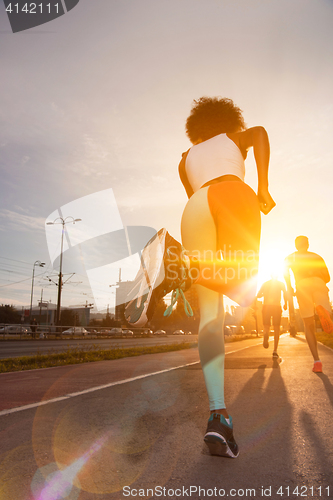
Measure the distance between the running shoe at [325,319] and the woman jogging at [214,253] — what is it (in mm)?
2641

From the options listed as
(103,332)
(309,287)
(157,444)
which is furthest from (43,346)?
(103,332)

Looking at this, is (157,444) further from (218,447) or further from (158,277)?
(158,277)

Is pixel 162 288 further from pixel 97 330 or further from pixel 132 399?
pixel 97 330

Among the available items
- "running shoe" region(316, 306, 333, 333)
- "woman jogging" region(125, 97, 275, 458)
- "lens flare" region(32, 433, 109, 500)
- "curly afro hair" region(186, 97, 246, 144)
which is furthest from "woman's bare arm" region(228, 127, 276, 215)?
"running shoe" region(316, 306, 333, 333)

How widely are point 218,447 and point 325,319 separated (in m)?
3.30

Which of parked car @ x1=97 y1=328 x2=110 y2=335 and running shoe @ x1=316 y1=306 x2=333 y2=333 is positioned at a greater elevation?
running shoe @ x1=316 y1=306 x2=333 y2=333

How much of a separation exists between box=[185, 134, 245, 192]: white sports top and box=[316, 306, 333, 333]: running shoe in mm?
2854

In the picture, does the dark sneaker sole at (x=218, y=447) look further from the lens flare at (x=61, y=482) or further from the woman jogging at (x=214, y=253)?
the lens flare at (x=61, y=482)

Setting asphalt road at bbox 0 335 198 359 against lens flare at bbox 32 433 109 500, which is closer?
lens flare at bbox 32 433 109 500

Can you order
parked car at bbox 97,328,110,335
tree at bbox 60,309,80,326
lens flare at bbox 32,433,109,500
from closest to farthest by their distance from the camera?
1. lens flare at bbox 32,433,109,500
2. parked car at bbox 97,328,110,335
3. tree at bbox 60,309,80,326

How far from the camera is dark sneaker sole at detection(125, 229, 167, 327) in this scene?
200cm

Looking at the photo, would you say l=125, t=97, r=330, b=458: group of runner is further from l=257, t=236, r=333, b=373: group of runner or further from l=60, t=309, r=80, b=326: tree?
l=60, t=309, r=80, b=326: tree

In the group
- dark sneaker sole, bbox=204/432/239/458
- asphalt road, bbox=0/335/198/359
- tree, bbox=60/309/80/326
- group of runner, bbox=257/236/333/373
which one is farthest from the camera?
tree, bbox=60/309/80/326

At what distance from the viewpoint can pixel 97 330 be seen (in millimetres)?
40625
